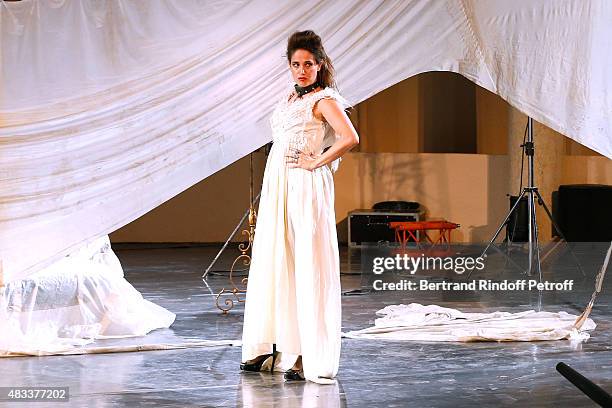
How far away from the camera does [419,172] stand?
38.1ft

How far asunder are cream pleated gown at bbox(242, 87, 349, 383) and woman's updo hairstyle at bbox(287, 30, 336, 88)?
7 centimetres

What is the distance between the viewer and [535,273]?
8.38 m

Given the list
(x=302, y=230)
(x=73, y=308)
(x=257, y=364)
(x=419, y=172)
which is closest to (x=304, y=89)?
(x=302, y=230)

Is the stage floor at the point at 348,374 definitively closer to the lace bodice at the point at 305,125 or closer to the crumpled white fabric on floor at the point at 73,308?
the crumpled white fabric on floor at the point at 73,308

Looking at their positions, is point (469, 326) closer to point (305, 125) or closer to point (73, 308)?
point (305, 125)

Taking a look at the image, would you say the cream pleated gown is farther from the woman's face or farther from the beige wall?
the beige wall

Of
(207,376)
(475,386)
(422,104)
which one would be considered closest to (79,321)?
(207,376)

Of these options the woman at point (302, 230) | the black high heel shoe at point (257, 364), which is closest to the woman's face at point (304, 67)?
the woman at point (302, 230)

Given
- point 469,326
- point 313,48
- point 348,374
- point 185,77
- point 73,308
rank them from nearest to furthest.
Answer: point 313,48, point 348,374, point 185,77, point 73,308, point 469,326

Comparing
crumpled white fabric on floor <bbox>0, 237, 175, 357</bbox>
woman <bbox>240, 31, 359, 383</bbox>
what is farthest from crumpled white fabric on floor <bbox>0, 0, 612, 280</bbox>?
woman <bbox>240, 31, 359, 383</bbox>

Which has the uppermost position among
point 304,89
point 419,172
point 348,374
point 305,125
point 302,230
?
point 304,89

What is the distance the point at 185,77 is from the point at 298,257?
3.64 ft

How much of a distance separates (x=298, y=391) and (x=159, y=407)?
0.59 m

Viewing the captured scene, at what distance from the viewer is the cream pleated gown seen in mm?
4551
